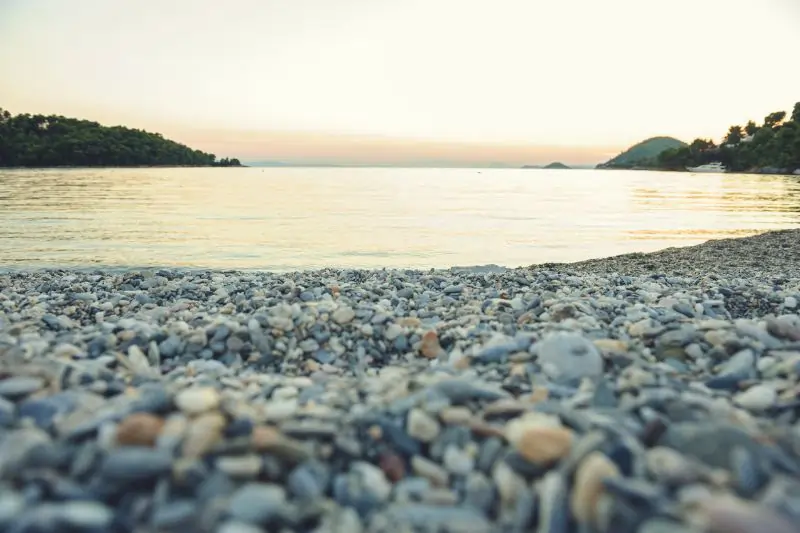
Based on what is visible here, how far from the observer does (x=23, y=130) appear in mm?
86875

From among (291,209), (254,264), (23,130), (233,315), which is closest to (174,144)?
(23,130)

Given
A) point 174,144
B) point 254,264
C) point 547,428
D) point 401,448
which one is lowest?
point 254,264

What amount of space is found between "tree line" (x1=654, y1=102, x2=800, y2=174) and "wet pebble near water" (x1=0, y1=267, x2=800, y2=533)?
3615 inches

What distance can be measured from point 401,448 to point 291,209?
2191 cm

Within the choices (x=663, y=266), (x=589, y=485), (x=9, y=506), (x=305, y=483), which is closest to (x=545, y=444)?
(x=589, y=485)

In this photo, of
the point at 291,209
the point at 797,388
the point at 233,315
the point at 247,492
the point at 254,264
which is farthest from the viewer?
the point at 291,209

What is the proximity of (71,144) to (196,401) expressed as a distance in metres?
99.4

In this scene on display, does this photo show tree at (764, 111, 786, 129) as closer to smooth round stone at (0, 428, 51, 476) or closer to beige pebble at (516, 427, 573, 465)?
beige pebble at (516, 427, 573, 465)

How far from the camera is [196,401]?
1984 millimetres

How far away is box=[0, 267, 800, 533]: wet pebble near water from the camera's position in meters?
1.51

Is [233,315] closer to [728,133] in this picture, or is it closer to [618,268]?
[618,268]

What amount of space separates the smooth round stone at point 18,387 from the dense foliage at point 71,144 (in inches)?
3816

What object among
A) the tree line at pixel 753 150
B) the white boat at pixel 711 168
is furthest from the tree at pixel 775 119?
the white boat at pixel 711 168

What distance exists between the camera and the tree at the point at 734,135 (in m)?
103
